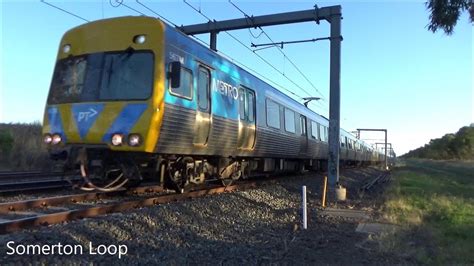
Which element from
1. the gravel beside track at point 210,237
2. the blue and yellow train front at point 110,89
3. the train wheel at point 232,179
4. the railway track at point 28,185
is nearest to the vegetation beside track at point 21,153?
the railway track at point 28,185

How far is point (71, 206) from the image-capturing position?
33.0ft

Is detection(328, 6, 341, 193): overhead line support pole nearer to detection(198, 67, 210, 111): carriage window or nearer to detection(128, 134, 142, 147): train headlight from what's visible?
detection(198, 67, 210, 111): carriage window

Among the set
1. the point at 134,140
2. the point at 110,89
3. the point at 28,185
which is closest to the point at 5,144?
the point at 28,185

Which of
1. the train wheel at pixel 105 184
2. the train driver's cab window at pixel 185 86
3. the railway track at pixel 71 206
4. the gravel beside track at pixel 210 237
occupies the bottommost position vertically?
the gravel beside track at pixel 210 237

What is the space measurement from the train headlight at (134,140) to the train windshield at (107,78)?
71 centimetres

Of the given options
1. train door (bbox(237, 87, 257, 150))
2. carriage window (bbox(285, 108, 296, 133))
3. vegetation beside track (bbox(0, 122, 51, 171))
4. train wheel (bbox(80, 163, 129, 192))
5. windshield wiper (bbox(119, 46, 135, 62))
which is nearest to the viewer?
train wheel (bbox(80, 163, 129, 192))

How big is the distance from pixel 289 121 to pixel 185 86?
9.87 meters

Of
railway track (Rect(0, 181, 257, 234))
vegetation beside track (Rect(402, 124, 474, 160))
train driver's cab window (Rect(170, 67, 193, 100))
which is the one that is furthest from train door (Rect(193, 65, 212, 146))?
vegetation beside track (Rect(402, 124, 474, 160))

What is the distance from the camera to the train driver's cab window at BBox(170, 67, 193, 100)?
10.1m

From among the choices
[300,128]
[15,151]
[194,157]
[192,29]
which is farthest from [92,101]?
[15,151]

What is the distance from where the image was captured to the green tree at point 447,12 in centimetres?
1295

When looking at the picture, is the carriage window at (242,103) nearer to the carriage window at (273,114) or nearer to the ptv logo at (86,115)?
the carriage window at (273,114)

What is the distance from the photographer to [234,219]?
971 cm

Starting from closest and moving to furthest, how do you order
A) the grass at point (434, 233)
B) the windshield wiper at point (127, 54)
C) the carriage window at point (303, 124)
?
1. the grass at point (434, 233)
2. the windshield wiper at point (127, 54)
3. the carriage window at point (303, 124)
